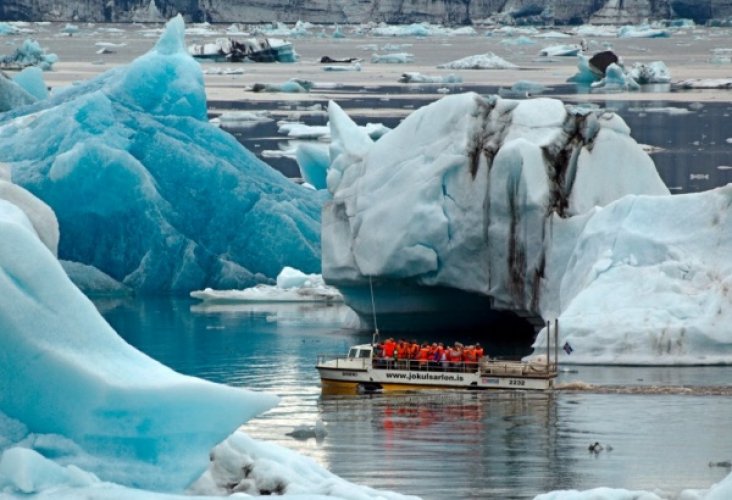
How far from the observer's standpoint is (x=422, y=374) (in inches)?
749

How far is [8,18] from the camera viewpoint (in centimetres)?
11556

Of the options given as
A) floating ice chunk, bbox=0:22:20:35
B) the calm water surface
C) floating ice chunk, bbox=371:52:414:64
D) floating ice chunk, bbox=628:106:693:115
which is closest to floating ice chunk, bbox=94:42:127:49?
floating ice chunk, bbox=371:52:414:64

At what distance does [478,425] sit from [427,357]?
234 cm

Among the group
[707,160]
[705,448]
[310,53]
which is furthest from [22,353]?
[310,53]

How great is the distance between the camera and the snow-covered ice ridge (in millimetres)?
19672

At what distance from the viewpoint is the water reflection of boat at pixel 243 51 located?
73.3 metres

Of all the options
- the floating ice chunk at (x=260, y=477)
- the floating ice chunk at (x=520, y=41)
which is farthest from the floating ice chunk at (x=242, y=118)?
the floating ice chunk at (x=520, y=41)

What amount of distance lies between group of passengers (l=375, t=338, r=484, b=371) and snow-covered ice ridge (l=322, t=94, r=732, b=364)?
4.11 feet

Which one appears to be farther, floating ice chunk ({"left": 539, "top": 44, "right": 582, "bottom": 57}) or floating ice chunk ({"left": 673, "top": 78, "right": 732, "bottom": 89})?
floating ice chunk ({"left": 539, "top": 44, "right": 582, "bottom": 57})

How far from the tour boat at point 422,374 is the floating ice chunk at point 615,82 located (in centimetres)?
4025

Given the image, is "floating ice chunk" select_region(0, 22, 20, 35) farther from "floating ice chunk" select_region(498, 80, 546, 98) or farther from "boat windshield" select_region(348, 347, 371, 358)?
"boat windshield" select_region(348, 347, 371, 358)

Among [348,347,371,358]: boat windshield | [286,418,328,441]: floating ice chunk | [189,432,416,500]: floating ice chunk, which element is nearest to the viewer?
[189,432,416,500]: floating ice chunk

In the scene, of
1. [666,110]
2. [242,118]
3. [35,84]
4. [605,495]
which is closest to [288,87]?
[242,118]

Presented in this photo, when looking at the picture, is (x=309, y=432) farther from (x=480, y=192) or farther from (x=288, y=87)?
(x=288, y=87)
